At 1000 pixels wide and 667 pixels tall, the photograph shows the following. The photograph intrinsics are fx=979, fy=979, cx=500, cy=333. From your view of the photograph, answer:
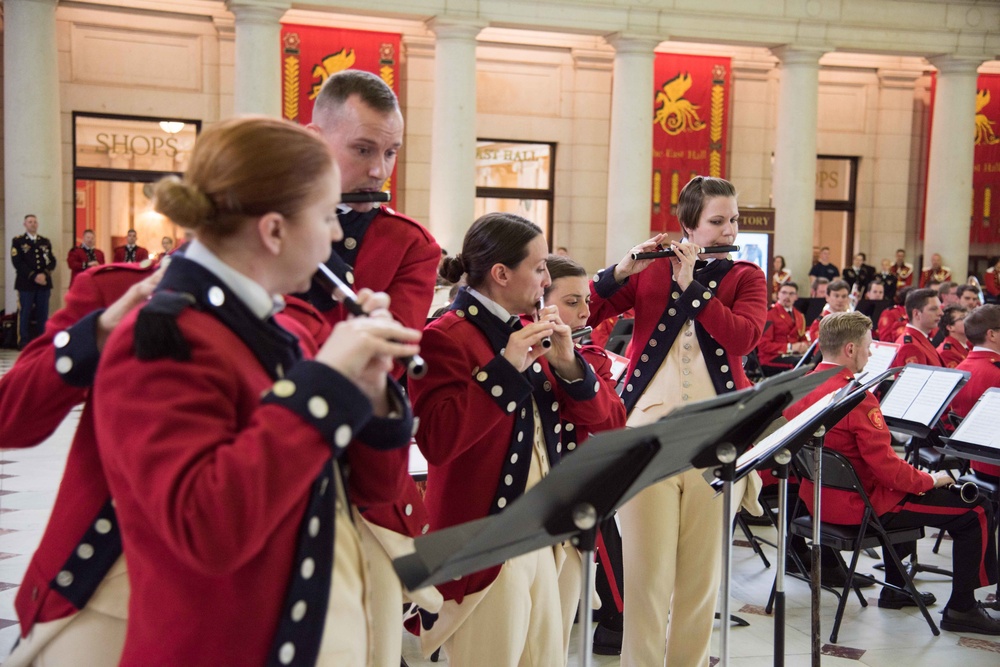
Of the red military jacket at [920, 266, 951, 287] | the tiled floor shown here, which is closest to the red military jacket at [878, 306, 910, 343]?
the tiled floor

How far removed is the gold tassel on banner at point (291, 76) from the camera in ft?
52.0

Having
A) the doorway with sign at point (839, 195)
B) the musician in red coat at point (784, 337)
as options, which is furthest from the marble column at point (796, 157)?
the musician in red coat at point (784, 337)

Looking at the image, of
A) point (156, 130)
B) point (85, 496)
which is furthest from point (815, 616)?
point (156, 130)

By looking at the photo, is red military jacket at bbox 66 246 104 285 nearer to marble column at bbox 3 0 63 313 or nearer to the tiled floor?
marble column at bbox 3 0 63 313

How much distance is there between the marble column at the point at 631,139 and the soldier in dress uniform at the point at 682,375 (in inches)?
505

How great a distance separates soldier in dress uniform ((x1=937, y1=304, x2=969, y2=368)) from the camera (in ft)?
24.6

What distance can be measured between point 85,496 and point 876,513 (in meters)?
3.95

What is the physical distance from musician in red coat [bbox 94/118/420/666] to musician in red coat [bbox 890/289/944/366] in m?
6.58

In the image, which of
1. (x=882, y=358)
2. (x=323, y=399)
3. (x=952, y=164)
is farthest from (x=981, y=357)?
(x=952, y=164)

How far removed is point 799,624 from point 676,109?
14543 mm

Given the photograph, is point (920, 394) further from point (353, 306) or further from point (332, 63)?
point (332, 63)

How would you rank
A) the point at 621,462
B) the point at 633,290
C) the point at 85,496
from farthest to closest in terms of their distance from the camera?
the point at 633,290 → the point at 621,462 → the point at 85,496

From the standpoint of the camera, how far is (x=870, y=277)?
18688 millimetres

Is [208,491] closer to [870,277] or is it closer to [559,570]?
[559,570]
